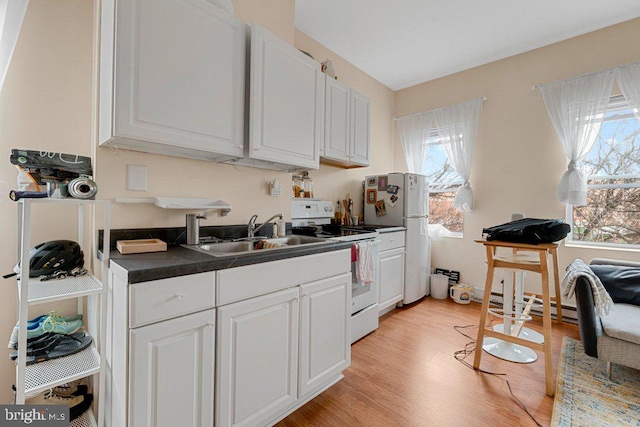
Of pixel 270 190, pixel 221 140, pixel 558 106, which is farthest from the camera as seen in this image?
pixel 558 106

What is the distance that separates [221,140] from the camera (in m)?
1.58

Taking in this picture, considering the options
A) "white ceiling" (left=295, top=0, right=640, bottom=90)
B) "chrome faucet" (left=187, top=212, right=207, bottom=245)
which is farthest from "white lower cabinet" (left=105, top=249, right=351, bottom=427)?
"white ceiling" (left=295, top=0, right=640, bottom=90)

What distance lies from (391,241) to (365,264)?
0.71m

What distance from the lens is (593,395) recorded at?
1700 millimetres

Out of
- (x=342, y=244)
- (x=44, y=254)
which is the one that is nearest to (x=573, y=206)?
(x=342, y=244)

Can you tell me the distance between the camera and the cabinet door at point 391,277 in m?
2.84

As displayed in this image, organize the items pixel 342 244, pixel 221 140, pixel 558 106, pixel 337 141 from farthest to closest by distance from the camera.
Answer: pixel 558 106, pixel 337 141, pixel 342 244, pixel 221 140

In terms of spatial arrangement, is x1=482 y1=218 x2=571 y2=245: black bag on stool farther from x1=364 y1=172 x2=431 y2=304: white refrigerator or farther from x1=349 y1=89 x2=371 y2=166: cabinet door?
x1=349 y1=89 x2=371 y2=166: cabinet door

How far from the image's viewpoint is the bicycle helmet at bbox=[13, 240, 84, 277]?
121 centimetres

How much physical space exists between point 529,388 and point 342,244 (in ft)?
5.01

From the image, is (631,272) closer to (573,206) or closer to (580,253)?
(580,253)

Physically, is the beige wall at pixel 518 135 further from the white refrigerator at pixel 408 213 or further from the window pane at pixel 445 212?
the white refrigerator at pixel 408 213

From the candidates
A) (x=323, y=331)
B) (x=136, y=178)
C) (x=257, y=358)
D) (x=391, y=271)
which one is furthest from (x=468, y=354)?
(x=136, y=178)

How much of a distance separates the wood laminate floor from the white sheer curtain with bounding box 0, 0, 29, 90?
2229mm
